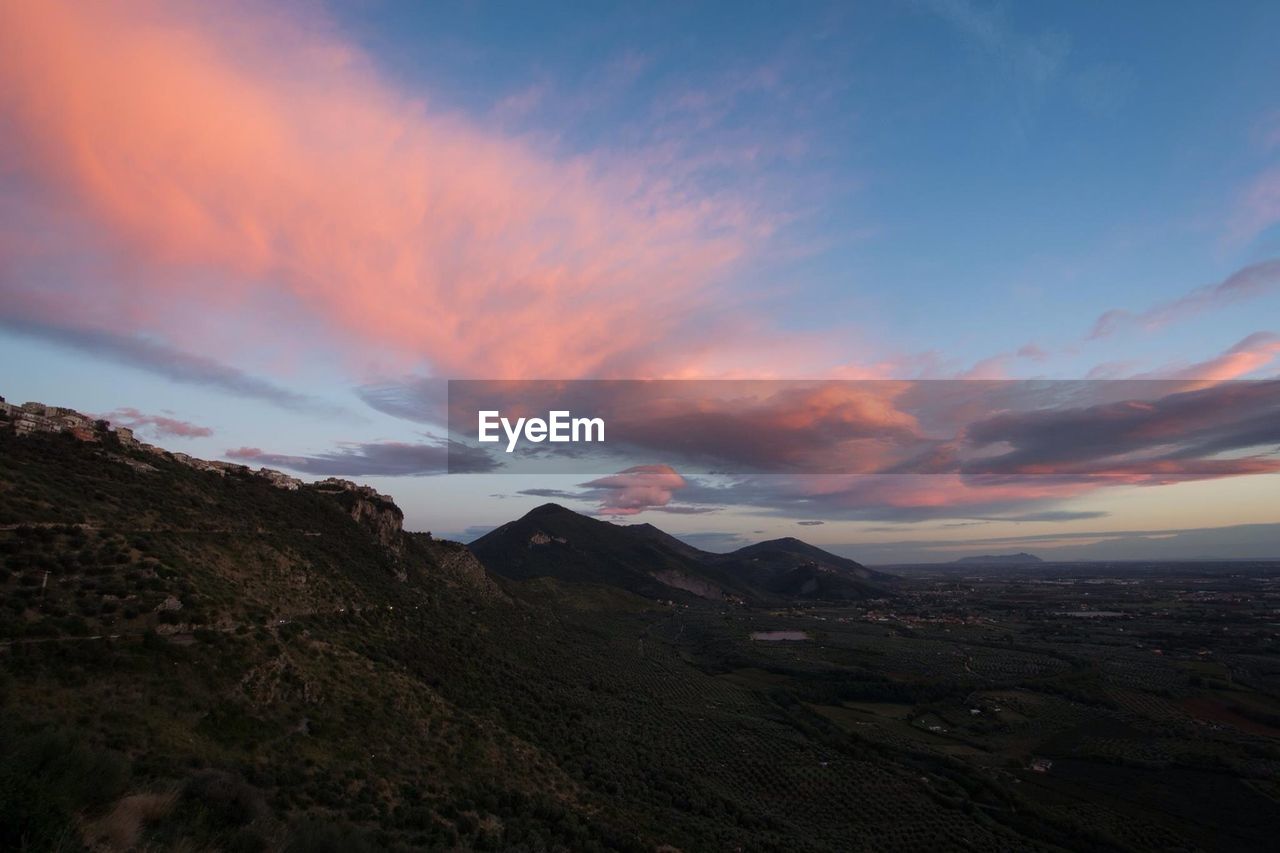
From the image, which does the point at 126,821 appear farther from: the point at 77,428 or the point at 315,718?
the point at 77,428

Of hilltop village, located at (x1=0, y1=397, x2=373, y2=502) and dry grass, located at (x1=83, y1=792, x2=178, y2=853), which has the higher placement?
hilltop village, located at (x1=0, y1=397, x2=373, y2=502)

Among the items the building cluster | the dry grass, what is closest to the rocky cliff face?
the building cluster

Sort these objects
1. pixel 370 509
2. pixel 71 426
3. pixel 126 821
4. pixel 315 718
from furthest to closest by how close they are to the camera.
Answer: pixel 370 509 < pixel 71 426 < pixel 315 718 < pixel 126 821

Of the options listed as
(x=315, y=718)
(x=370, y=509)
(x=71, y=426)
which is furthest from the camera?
(x=370, y=509)

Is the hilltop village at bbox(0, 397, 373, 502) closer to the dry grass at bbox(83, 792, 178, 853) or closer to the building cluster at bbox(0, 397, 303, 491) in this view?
the building cluster at bbox(0, 397, 303, 491)

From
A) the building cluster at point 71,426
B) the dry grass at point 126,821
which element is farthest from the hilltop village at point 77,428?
the dry grass at point 126,821

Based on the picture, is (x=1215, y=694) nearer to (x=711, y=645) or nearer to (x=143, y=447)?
(x=711, y=645)

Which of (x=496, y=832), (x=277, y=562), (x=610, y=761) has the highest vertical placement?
(x=277, y=562)

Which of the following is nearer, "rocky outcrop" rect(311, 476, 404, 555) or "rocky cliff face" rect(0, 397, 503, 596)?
"rocky cliff face" rect(0, 397, 503, 596)

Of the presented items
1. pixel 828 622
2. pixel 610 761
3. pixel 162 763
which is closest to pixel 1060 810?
pixel 610 761

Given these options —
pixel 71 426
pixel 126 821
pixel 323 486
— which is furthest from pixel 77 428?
pixel 126 821

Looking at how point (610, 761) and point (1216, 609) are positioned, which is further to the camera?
point (1216, 609)
